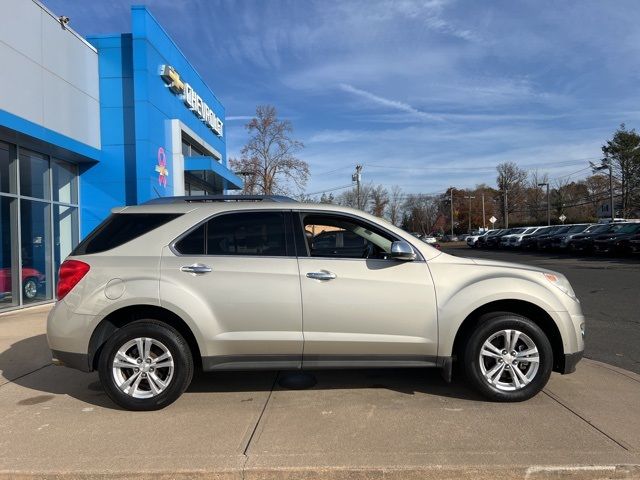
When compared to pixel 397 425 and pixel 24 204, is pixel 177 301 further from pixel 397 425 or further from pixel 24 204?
pixel 24 204

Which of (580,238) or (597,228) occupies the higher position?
(597,228)

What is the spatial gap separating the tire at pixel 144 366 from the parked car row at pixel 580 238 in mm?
25095

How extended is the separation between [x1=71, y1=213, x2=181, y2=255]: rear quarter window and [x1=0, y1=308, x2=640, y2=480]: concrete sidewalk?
1.44m

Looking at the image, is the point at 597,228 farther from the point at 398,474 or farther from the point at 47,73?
the point at 398,474

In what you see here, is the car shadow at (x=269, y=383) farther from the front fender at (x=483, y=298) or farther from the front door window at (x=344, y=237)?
the front door window at (x=344, y=237)

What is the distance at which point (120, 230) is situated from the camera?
4703 millimetres

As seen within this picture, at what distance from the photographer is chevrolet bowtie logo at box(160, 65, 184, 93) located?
1452 cm

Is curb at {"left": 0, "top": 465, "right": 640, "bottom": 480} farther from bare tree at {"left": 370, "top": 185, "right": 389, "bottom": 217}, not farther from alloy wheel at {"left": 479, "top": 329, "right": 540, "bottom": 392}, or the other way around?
bare tree at {"left": 370, "top": 185, "right": 389, "bottom": 217}

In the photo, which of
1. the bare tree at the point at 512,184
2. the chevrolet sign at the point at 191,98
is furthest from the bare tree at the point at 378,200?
the chevrolet sign at the point at 191,98

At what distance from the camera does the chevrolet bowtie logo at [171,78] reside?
47.7 feet

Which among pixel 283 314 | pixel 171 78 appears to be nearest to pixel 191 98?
pixel 171 78

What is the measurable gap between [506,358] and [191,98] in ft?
50.5

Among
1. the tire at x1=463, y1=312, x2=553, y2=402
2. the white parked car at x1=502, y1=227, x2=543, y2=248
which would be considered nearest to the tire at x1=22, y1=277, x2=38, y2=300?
the tire at x1=463, y1=312, x2=553, y2=402

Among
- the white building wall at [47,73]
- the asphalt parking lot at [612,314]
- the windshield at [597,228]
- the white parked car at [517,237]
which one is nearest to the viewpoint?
the asphalt parking lot at [612,314]
